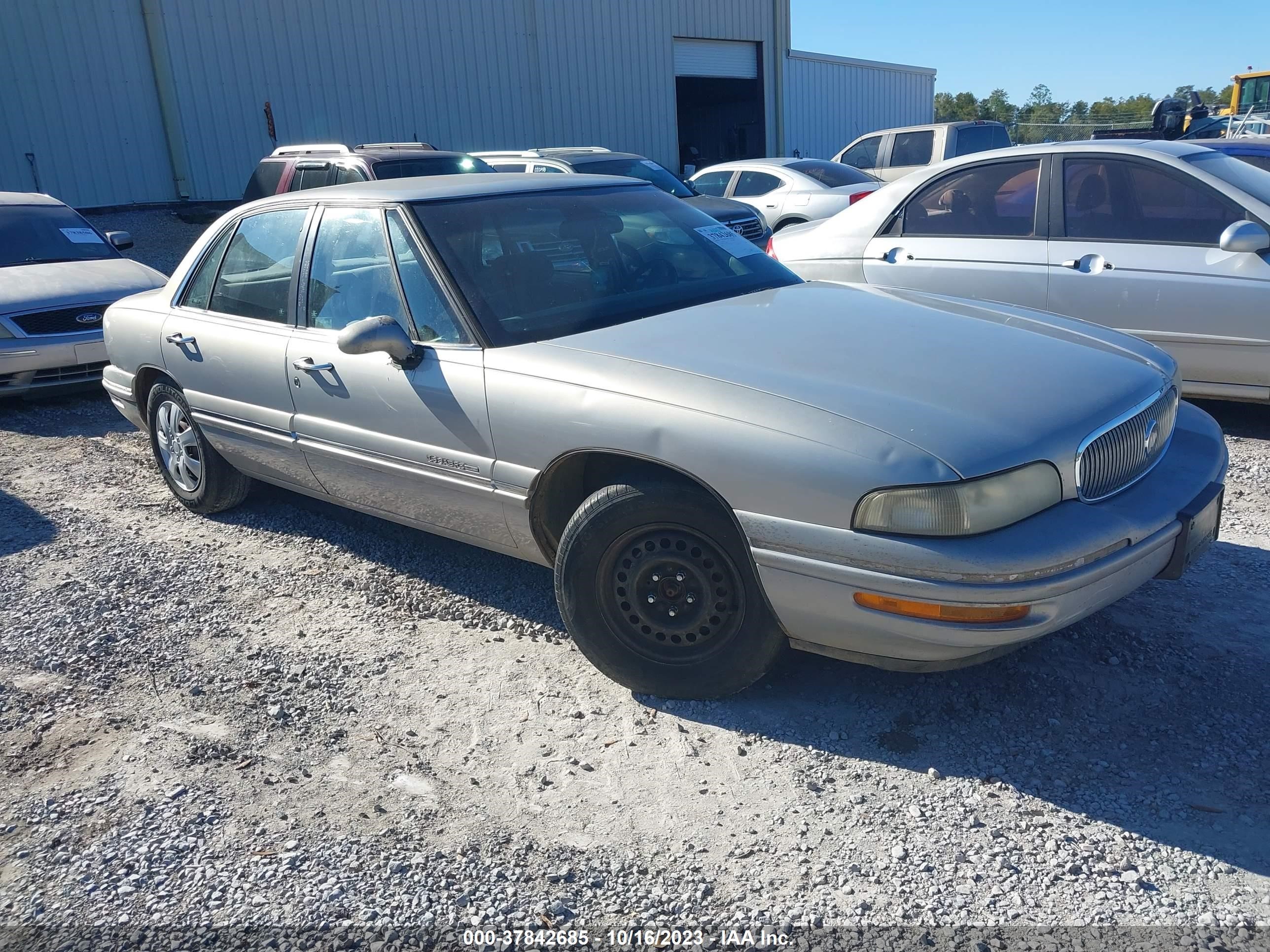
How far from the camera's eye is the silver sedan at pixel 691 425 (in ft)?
8.66

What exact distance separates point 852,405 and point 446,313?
151cm

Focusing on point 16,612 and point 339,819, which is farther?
point 16,612

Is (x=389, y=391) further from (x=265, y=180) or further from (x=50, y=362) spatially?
(x=265, y=180)

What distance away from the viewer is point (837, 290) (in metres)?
4.02

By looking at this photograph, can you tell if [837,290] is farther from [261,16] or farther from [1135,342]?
[261,16]

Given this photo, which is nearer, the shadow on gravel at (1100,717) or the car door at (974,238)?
the shadow on gravel at (1100,717)

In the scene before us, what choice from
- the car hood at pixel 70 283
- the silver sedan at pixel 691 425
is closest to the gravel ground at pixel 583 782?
the silver sedan at pixel 691 425

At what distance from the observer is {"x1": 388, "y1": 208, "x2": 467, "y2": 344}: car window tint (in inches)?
140

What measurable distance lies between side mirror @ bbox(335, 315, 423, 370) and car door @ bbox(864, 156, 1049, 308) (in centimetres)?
322

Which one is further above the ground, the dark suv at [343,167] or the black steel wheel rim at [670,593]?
the dark suv at [343,167]

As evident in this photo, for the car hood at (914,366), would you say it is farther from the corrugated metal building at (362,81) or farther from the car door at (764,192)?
the corrugated metal building at (362,81)

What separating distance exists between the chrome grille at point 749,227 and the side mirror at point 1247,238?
275 inches

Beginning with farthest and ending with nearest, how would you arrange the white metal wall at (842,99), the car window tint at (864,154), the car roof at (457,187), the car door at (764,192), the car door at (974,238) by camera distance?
the white metal wall at (842,99), the car window tint at (864,154), the car door at (764,192), the car door at (974,238), the car roof at (457,187)

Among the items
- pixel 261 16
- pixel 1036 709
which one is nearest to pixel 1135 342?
pixel 1036 709
